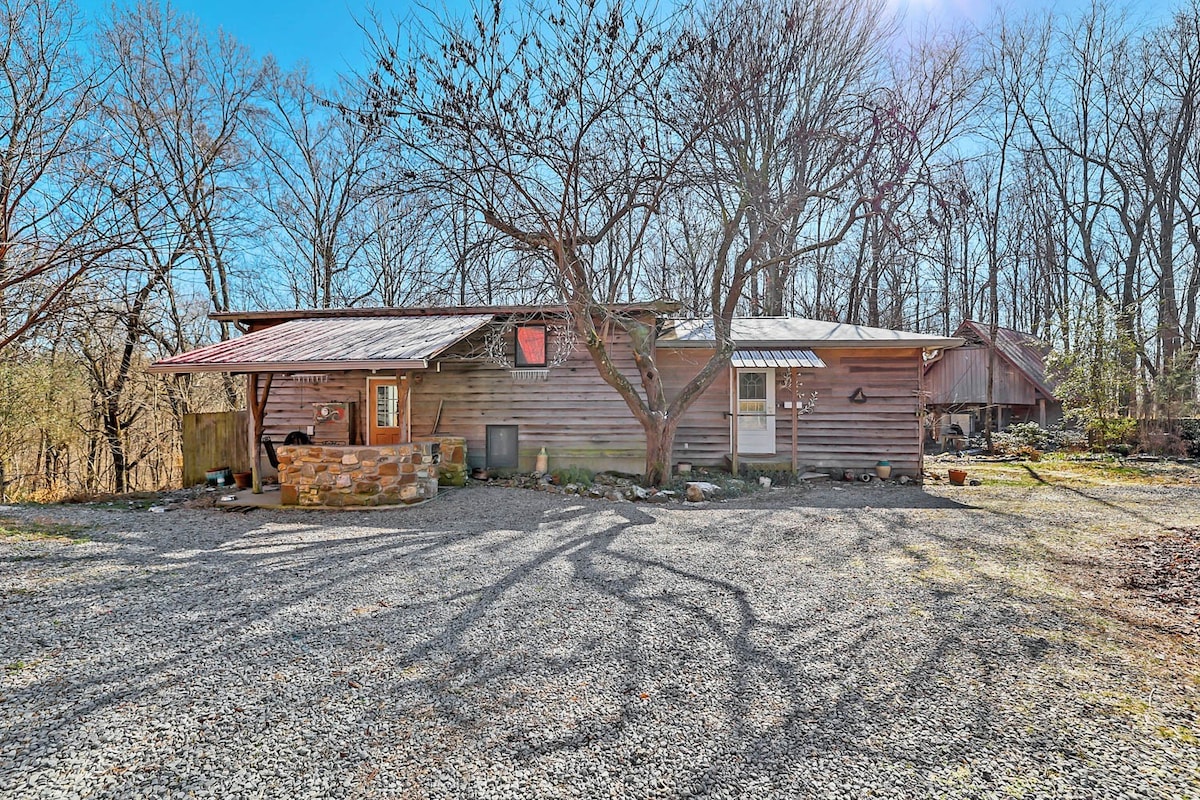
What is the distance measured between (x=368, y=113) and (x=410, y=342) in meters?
3.21

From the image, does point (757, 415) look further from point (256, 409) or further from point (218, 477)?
point (218, 477)

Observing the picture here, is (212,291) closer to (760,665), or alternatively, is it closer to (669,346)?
(669,346)

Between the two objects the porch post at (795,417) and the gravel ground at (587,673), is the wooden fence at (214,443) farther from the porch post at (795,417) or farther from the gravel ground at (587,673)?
the porch post at (795,417)

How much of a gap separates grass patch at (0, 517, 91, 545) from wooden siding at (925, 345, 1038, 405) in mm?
20709

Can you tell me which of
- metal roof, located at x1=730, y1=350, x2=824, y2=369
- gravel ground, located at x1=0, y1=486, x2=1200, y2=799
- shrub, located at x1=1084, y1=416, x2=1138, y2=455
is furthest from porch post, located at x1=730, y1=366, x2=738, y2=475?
shrub, located at x1=1084, y1=416, x2=1138, y2=455

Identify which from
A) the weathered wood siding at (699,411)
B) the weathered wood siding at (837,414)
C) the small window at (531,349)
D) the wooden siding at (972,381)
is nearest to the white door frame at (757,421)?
the weathered wood siding at (837,414)

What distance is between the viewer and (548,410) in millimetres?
10586

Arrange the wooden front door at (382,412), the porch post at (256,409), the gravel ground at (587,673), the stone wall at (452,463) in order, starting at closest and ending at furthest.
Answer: the gravel ground at (587,673) < the porch post at (256,409) < the stone wall at (452,463) < the wooden front door at (382,412)

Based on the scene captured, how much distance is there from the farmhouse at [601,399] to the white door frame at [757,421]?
0.07 ft

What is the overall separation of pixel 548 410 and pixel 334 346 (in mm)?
3805

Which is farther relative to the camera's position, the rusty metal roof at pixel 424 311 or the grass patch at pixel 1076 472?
the grass patch at pixel 1076 472

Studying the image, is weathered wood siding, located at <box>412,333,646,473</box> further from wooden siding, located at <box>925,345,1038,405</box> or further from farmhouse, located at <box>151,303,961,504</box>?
wooden siding, located at <box>925,345,1038,405</box>

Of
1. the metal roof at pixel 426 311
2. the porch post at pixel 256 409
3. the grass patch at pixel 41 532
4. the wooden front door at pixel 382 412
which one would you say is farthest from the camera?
the wooden front door at pixel 382 412

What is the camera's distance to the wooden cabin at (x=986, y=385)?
18.4 m
